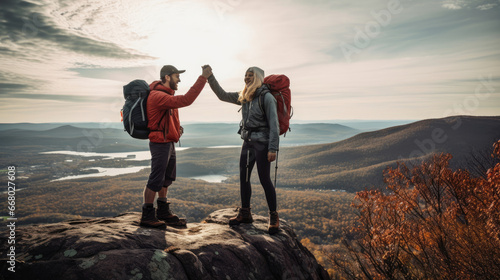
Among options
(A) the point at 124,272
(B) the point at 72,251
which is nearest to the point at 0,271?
(B) the point at 72,251

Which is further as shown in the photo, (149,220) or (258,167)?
(258,167)

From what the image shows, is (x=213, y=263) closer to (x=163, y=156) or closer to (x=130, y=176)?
(x=163, y=156)

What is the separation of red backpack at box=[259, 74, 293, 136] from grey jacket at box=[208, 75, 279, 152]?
237 millimetres

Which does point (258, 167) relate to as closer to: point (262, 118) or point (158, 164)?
point (262, 118)

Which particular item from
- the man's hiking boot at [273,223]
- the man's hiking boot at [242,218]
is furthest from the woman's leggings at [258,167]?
the man's hiking boot at [242,218]

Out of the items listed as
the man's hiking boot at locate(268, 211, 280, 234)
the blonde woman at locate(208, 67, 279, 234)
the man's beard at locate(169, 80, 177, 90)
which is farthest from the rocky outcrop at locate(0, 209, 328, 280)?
the man's beard at locate(169, 80, 177, 90)

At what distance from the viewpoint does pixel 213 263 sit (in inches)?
166

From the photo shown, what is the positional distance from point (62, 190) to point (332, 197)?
121846mm

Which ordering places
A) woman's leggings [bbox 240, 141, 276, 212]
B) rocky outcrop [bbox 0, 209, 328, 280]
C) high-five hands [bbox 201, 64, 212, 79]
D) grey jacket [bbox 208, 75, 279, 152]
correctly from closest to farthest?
rocky outcrop [bbox 0, 209, 328, 280] → grey jacket [bbox 208, 75, 279, 152] → high-five hands [bbox 201, 64, 212, 79] → woman's leggings [bbox 240, 141, 276, 212]

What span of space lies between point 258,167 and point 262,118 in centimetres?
104

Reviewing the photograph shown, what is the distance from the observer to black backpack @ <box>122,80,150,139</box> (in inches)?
187

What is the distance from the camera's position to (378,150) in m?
160

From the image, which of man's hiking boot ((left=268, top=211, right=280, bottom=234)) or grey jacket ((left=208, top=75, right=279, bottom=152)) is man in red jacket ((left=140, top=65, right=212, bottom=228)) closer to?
grey jacket ((left=208, top=75, right=279, bottom=152))

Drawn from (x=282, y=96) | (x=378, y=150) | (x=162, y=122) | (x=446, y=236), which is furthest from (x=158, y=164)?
(x=378, y=150)
